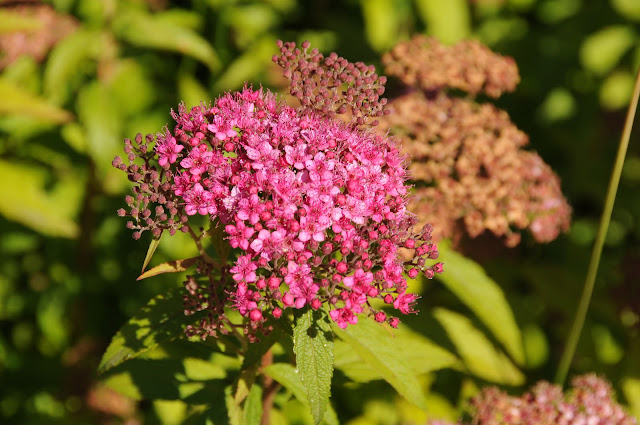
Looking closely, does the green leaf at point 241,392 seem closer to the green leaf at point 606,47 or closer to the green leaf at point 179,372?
the green leaf at point 179,372

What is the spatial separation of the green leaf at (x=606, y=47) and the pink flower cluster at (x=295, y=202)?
2.54 metres

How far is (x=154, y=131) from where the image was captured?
3.06m

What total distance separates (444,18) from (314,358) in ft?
9.16

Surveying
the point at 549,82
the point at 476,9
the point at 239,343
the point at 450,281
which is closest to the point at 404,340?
the point at 450,281

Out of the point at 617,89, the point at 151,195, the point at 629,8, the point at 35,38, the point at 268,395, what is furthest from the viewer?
the point at 617,89

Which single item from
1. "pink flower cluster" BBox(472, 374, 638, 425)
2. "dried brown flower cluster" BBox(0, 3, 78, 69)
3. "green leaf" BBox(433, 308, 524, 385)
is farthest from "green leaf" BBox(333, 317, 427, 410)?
"dried brown flower cluster" BBox(0, 3, 78, 69)

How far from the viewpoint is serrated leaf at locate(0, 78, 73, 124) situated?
245cm

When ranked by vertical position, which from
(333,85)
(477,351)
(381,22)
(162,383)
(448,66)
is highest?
(381,22)

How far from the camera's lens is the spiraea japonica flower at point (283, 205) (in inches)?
54.3

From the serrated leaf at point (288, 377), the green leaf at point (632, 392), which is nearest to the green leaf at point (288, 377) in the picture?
the serrated leaf at point (288, 377)

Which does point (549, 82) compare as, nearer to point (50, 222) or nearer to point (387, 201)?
point (387, 201)

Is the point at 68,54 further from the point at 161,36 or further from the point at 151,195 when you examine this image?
the point at 151,195

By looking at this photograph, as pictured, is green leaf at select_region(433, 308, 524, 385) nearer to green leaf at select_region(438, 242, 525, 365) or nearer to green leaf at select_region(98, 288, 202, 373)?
green leaf at select_region(438, 242, 525, 365)

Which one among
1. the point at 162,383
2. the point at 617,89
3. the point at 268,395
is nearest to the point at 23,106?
the point at 162,383
